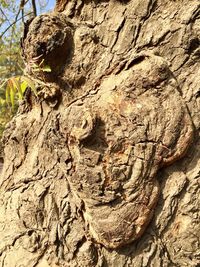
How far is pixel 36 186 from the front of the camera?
5.24ft

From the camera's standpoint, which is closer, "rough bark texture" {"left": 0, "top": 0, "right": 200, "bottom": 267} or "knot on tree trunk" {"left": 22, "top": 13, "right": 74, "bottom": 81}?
"rough bark texture" {"left": 0, "top": 0, "right": 200, "bottom": 267}

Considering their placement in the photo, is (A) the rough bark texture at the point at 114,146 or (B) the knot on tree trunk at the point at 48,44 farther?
(B) the knot on tree trunk at the point at 48,44

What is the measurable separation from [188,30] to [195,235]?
767mm

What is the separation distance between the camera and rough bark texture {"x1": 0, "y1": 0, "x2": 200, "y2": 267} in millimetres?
1377

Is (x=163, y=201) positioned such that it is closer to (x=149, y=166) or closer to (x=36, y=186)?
(x=149, y=166)

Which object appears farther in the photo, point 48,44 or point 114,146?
point 48,44

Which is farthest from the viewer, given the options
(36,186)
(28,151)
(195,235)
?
(28,151)

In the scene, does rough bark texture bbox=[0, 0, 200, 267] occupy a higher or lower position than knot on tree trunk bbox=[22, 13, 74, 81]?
lower

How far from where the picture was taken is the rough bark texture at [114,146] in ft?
4.52

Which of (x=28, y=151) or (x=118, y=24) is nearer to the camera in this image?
(x=118, y=24)

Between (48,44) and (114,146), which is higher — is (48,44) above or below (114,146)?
above

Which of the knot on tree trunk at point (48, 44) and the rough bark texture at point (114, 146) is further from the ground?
the knot on tree trunk at point (48, 44)

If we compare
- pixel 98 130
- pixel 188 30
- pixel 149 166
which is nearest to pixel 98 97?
pixel 98 130

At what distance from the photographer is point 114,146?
1.39 m
